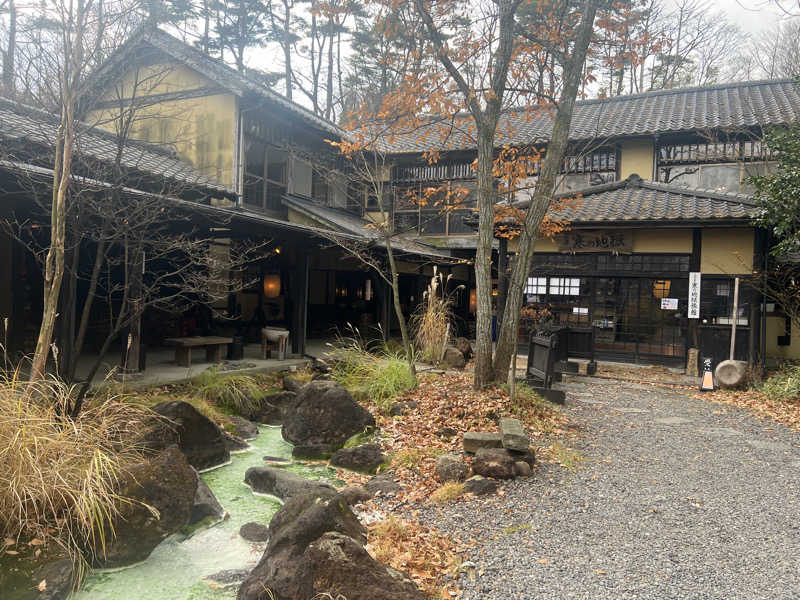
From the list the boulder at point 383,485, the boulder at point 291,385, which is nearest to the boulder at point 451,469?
the boulder at point 383,485

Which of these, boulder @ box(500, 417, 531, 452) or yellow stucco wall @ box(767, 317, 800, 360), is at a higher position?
yellow stucco wall @ box(767, 317, 800, 360)

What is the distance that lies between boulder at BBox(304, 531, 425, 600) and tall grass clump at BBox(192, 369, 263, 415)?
5.08 meters

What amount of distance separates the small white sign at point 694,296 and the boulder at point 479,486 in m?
8.41

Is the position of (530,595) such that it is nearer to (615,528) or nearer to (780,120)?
(615,528)

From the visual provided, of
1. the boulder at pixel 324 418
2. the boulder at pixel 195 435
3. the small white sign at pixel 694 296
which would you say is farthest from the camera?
the small white sign at pixel 694 296

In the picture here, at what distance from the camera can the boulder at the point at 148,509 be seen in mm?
3945

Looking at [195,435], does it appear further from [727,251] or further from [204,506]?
[727,251]

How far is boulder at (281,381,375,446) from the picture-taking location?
22.3 ft

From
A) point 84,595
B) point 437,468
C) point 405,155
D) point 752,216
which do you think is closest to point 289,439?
point 437,468

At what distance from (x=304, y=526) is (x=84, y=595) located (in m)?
1.66

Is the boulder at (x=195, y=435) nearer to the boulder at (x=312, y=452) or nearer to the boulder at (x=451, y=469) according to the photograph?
the boulder at (x=312, y=452)

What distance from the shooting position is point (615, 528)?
4086 millimetres

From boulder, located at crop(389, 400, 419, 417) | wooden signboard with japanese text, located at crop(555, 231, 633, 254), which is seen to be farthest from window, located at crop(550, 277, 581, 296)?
boulder, located at crop(389, 400, 419, 417)

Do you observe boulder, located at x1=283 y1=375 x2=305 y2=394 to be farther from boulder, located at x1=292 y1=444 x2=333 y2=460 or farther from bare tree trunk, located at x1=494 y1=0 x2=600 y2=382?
bare tree trunk, located at x1=494 y1=0 x2=600 y2=382
